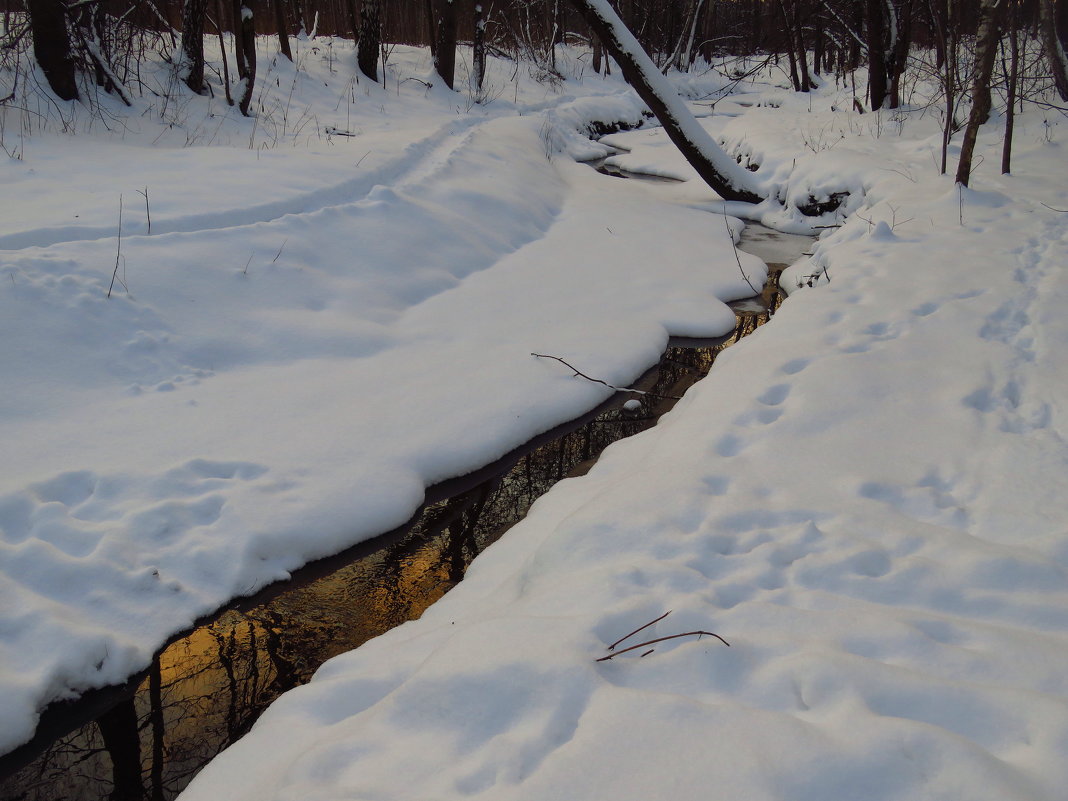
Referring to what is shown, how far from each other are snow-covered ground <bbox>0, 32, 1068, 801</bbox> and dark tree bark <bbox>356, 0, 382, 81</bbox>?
748 centimetres

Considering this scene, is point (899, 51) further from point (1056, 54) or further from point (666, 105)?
point (666, 105)

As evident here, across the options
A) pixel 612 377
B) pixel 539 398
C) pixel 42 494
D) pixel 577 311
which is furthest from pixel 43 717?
pixel 577 311

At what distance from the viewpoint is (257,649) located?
9.59 ft

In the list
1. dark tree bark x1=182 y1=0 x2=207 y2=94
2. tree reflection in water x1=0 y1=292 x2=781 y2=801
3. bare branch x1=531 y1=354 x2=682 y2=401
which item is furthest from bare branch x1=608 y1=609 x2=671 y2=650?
dark tree bark x1=182 y1=0 x2=207 y2=94

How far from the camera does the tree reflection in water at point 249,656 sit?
2.43 meters

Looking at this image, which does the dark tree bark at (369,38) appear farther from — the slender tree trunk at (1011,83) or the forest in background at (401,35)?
the slender tree trunk at (1011,83)

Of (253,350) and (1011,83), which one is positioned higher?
(1011,83)

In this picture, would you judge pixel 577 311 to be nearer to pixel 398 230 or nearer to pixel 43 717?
pixel 398 230

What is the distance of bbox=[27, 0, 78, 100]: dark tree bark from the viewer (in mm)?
7281

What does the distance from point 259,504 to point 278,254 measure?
250cm

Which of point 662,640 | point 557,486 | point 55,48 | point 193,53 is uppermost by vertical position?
point 193,53

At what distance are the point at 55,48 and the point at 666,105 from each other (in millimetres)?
6351

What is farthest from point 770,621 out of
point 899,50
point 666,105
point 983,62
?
point 899,50

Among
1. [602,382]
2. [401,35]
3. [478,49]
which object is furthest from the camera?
[401,35]
